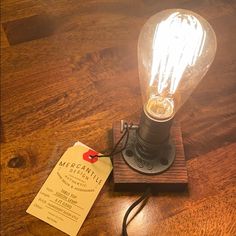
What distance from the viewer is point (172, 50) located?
647 millimetres

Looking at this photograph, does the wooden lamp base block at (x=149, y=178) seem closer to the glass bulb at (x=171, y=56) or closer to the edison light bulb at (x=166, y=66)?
the edison light bulb at (x=166, y=66)

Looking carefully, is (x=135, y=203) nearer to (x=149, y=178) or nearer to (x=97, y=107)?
(x=149, y=178)

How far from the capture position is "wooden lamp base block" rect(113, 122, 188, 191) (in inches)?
27.4

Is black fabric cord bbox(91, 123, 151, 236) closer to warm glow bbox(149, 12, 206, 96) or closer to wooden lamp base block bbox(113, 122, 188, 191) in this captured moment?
wooden lamp base block bbox(113, 122, 188, 191)

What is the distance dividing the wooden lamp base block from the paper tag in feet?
0.10

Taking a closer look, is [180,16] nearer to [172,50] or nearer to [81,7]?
[172,50]

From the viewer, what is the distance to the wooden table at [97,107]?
2.27 ft

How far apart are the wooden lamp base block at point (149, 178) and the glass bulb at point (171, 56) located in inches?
4.5

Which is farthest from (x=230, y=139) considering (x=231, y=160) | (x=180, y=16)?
(x=180, y=16)

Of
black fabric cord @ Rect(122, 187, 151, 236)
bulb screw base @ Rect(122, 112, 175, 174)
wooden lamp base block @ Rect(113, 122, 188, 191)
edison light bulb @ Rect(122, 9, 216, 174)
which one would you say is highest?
edison light bulb @ Rect(122, 9, 216, 174)

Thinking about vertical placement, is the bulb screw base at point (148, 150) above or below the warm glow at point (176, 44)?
below

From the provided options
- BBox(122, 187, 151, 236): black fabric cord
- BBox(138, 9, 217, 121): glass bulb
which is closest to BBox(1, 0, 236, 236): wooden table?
BBox(122, 187, 151, 236): black fabric cord

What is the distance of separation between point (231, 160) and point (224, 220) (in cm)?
12

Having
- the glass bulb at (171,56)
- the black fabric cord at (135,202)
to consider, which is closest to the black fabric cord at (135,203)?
the black fabric cord at (135,202)
